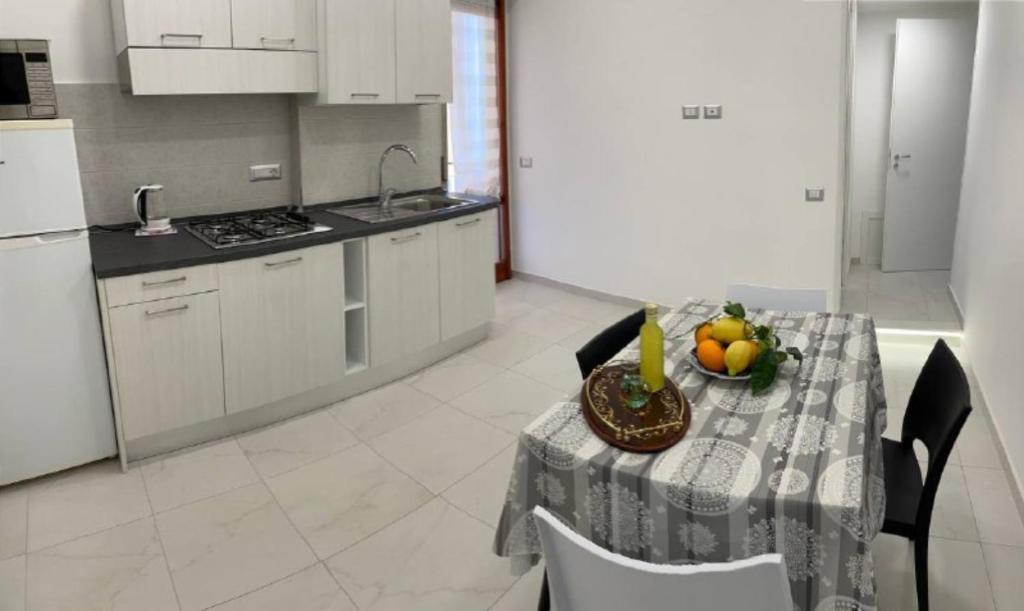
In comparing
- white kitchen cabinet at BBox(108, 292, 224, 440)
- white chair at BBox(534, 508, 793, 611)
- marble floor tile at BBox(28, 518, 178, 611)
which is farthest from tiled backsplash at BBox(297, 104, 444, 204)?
white chair at BBox(534, 508, 793, 611)

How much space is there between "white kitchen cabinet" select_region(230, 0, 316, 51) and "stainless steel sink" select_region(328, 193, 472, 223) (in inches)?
35.0

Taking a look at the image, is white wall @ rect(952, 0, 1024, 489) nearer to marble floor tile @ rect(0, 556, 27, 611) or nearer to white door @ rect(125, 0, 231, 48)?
marble floor tile @ rect(0, 556, 27, 611)

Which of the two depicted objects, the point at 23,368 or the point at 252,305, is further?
the point at 252,305

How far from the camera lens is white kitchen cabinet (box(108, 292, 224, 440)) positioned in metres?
2.90

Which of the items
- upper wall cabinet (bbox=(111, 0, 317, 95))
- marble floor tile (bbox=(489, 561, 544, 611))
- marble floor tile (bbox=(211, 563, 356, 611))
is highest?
upper wall cabinet (bbox=(111, 0, 317, 95))

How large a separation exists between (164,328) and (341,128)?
1685 mm

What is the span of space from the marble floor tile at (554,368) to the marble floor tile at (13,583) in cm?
243

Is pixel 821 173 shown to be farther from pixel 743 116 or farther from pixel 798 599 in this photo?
pixel 798 599

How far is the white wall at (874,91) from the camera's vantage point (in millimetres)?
5953

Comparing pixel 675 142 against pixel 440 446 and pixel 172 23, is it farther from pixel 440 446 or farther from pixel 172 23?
pixel 172 23

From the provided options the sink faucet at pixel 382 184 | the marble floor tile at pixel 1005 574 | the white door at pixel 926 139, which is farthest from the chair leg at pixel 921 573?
the white door at pixel 926 139

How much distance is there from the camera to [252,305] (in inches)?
126

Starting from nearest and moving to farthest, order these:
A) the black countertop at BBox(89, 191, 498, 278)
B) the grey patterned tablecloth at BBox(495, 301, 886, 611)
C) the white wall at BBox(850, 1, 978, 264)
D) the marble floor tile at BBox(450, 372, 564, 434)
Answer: the grey patterned tablecloth at BBox(495, 301, 886, 611)
the black countertop at BBox(89, 191, 498, 278)
the marble floor tile at BBox(450, 372, 564, 434)
the white wall at BBox(850, 1, 978, 264)

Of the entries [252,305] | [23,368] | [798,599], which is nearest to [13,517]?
[23,368]
